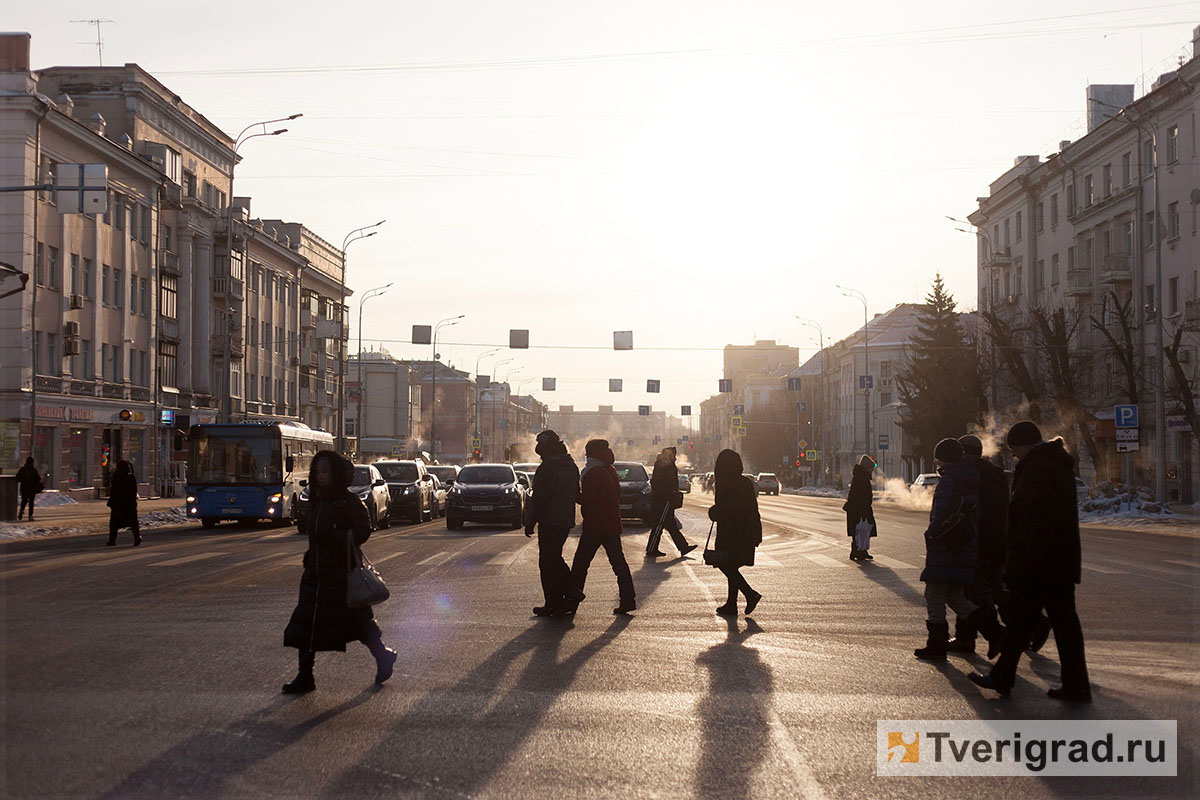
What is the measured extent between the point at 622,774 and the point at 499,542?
21.4 metres

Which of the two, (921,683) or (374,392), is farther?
(374,392)

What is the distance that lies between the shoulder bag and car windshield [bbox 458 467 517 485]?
83.8 ft

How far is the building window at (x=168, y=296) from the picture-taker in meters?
61.1

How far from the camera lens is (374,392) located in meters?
115

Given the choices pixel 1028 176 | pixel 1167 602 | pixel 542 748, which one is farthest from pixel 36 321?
pixel 1028 176

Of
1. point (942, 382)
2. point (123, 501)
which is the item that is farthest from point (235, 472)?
point (942, 382)

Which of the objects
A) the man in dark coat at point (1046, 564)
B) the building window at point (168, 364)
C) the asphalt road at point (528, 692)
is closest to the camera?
the asphalt road at point (528, 692)

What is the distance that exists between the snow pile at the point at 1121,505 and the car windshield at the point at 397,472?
21.1 m

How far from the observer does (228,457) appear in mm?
35188

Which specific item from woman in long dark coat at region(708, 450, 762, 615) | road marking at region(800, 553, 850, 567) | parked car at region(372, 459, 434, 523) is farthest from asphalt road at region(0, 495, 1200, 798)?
parked car at region(372, 459, 434, 523)

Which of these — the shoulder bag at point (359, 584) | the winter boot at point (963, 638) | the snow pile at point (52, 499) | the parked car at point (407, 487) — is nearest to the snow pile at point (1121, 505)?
the parked car at point (407, 487)

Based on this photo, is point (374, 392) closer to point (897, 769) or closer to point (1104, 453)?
point (1104, 453)

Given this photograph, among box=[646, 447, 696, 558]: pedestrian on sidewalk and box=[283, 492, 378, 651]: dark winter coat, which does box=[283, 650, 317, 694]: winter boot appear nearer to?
box=[283, 492, 378, 651]: dark winter coat

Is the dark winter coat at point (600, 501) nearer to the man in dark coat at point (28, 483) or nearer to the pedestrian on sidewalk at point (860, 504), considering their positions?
the pedestrian on sidewalk at point (860, 504)
